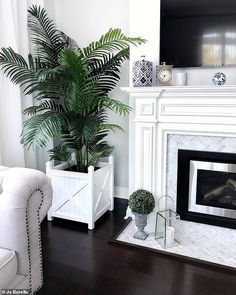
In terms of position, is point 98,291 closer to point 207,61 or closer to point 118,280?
point 118,280

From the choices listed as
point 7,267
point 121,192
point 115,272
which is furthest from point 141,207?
point 7,267

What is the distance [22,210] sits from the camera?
131 centimetres

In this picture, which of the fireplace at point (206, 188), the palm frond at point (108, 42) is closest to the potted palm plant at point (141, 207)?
the fireplace at point (206, 188)

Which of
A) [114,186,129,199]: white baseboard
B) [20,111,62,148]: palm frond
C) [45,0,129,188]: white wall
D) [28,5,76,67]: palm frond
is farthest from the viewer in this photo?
[114,186,129,199]: white baseboard

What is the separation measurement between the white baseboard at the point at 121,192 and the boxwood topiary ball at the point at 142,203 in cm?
76

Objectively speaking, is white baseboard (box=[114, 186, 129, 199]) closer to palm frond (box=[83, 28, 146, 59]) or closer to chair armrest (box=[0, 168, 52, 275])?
palm frond (box=[83, 28, 146, 59])

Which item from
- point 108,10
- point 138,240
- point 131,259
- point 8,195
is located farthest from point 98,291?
point 108,10

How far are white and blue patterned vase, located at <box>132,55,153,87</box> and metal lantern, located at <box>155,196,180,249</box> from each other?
108cm

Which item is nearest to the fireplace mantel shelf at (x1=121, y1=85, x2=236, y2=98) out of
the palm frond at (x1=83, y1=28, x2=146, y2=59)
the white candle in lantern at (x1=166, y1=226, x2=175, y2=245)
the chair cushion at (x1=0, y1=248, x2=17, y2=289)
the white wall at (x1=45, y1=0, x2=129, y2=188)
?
the palm frond at (x1=83, y1=28, x2=146, y2=59)

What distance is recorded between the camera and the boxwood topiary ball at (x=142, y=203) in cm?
216

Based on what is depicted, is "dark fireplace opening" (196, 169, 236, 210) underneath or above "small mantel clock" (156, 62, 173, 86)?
underneath

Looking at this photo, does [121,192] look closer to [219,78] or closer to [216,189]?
[216,189]

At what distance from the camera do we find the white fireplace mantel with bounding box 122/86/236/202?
204cm

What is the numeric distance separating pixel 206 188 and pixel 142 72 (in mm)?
1142
